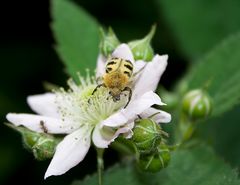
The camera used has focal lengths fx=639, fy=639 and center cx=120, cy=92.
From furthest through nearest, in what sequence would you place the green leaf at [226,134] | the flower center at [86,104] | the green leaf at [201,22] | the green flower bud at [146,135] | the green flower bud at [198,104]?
the green leaf at [201,22], the green leaf at [226,134], the green flower bud at [198,104], the flower center at [86,104], the green flower bud at [146,135]

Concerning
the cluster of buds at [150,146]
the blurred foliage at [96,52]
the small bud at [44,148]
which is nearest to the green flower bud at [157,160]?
the cluster of buds at [150,146]

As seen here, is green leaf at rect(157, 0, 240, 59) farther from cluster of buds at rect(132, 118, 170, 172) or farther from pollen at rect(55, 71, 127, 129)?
cluster of buds at rect(132, 118, 170, 172)

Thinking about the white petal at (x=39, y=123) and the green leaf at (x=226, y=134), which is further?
the green leaf at (x=226, y=134)

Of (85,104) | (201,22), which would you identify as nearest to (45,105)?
(85,104)

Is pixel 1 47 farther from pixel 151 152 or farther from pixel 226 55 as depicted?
pixel 151 152

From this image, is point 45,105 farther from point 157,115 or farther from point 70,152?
point 157,115

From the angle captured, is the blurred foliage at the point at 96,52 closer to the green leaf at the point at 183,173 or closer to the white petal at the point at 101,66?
the green leaf at the point at 183,173
